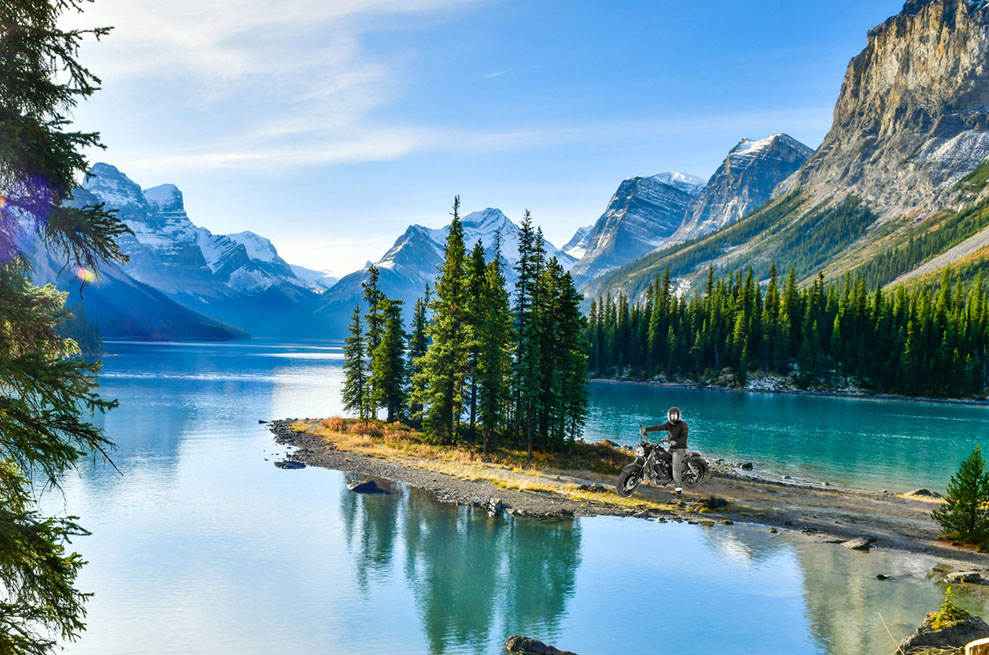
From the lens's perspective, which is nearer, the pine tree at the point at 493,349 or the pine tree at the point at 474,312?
the pine tree at the point at 493,349

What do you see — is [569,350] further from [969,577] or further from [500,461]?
[969,577]

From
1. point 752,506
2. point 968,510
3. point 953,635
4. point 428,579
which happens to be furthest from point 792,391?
point 953,635

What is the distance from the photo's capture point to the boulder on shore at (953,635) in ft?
74.8

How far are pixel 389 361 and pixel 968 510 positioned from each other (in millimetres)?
51028

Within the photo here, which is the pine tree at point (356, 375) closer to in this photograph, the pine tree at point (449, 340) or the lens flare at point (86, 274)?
the pine tree at point (449, 340)

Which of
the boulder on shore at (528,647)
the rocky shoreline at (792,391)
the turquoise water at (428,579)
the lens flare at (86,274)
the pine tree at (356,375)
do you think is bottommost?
the turquoise water at (428,579)

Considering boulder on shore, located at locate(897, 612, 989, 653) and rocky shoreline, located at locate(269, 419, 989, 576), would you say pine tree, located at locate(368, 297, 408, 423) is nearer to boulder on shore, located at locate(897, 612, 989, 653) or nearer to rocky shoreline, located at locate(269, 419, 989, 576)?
rocky shoreline, located at locate(269, 419, 989, 576)

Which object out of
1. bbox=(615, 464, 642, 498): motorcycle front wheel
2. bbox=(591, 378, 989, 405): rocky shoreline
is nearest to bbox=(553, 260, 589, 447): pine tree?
bbox=(615, 464, 642, 498): motorcycle front wheel

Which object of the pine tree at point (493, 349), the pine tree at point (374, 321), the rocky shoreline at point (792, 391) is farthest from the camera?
the rocky shoreline at point (792, 391)

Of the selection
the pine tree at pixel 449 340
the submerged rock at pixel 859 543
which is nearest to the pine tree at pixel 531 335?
the pine tree at pixel 449 340

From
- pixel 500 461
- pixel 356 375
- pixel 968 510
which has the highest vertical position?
pixel 356 375

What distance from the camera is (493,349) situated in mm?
56188

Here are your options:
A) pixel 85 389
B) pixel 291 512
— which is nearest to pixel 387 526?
pixel 291 512

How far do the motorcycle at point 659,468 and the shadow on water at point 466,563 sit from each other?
1369 centimetres
